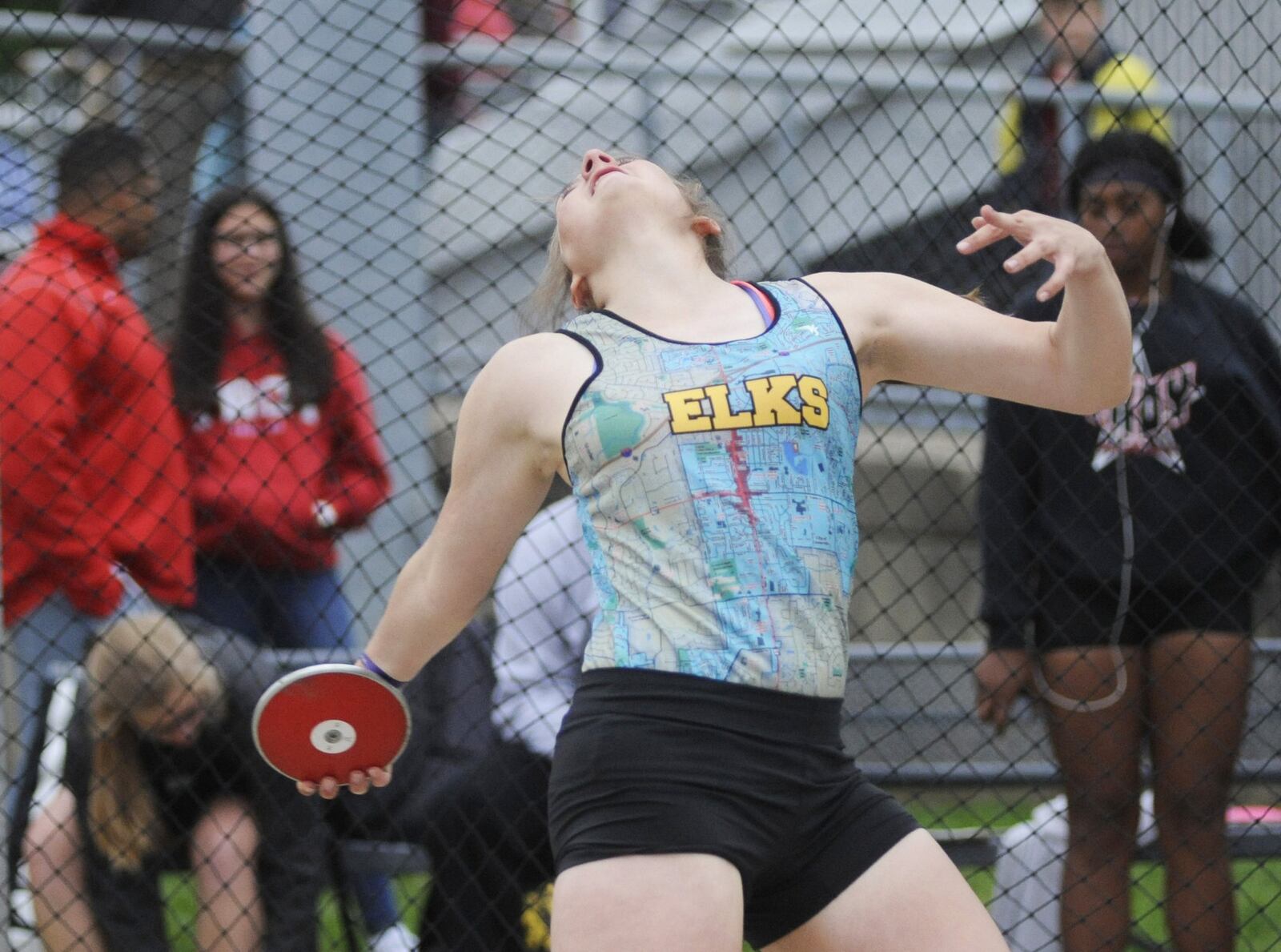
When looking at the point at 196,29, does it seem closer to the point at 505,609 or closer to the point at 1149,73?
the point at 505,609

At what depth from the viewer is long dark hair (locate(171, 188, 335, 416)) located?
4262 millimetres

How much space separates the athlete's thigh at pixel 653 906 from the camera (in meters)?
2.15

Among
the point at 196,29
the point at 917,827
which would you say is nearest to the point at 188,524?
the point at 196,29

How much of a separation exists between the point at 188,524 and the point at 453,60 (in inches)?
61.9

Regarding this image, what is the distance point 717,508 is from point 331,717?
2.32 ft

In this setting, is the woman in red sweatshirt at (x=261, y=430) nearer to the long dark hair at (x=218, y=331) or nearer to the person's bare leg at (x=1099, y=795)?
the long dark hair at (x=218, y=331)

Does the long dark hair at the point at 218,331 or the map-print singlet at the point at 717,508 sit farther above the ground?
the map-print singlet at the point at 717,508

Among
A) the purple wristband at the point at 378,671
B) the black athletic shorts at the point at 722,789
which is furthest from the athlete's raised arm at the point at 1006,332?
the purple wristband at the point at 378,671

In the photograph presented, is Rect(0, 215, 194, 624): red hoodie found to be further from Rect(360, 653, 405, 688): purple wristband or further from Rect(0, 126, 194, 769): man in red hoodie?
Rect(360, 653, 405, 688): purple wristband

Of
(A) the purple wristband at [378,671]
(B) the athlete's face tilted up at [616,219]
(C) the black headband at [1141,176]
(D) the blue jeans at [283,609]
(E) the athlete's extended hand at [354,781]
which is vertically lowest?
(D) the blue jeans at [283,609]

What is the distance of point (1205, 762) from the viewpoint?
3.68m

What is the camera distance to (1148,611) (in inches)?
150

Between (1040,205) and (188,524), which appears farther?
(1040,205)

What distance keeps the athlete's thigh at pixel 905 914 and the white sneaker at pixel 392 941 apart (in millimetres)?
2046
